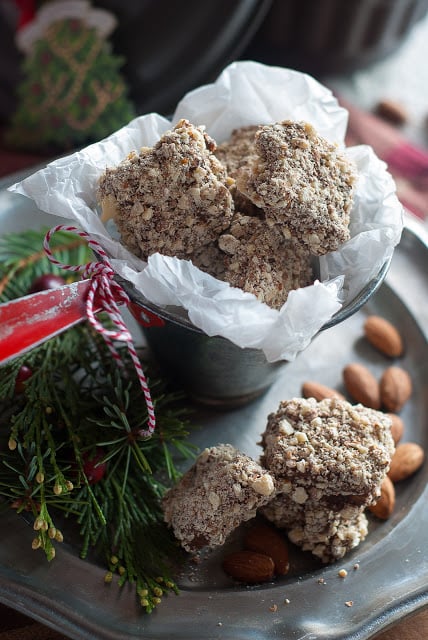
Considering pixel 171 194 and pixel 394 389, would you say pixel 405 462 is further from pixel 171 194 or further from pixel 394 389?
pixel 171 194

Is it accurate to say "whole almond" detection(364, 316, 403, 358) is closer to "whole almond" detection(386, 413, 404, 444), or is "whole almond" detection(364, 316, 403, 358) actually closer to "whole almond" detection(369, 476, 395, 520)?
"whole almond" detection(386, 413, 404, 444)

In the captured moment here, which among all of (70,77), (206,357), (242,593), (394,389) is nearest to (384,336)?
(394,389)

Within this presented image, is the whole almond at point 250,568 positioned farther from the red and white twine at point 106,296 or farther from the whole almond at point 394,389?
the whole almond at point 394,389

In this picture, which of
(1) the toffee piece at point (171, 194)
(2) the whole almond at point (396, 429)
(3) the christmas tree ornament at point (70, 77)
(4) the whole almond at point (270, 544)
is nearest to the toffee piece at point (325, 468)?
(4) the whole almond at point (270, 544)

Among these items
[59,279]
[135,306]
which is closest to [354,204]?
[135,306]

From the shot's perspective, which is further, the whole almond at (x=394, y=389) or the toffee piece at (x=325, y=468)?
the whole almond at (x=394, y=389)

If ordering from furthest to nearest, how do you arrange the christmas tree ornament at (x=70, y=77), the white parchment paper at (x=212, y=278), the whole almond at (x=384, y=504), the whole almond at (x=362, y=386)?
1. the christmas tree ornament at (x=70, y=77)
2. the whole almond at (x=362, y=386)
3. the whole almond at (x=384, y=504)
4. the white parchment paper at (x=212, y=278)

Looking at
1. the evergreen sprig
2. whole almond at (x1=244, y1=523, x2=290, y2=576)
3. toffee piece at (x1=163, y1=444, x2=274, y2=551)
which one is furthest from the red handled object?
whole almond at (x1=244, y1=523, x2=290, y2=576)
